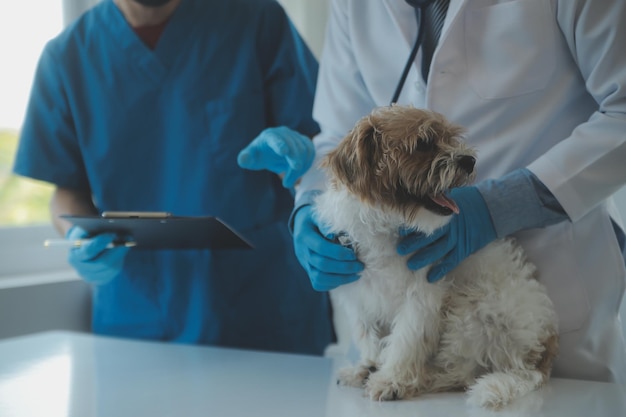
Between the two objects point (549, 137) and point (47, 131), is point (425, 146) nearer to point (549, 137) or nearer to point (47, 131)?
point (549, 137)

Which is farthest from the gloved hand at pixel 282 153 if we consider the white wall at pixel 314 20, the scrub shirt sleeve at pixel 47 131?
the white wall at pixel 314 20

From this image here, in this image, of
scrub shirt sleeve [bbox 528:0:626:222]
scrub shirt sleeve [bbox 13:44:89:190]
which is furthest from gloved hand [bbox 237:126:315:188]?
scrub shirt sleeve [bbox 13:44:89:190]

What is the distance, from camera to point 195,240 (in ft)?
5.20

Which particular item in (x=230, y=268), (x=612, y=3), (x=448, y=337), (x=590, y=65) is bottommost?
(x=230, y=268)

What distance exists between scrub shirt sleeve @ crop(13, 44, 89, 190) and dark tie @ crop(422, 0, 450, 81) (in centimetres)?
112

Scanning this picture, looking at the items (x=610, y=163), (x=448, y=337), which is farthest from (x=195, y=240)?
(x=610, y=163)

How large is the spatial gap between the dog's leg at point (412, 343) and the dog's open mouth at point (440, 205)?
16 centimetres

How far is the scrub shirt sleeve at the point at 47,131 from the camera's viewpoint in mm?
1912

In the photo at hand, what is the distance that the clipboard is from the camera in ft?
4.55

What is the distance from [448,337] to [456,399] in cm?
11

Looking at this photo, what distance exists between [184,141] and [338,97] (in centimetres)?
54

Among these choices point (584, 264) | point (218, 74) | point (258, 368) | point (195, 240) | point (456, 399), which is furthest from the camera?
point (218, 74)

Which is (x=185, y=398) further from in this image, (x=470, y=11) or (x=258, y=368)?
(x=470, y=11)

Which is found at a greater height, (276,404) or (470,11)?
(470,11)
